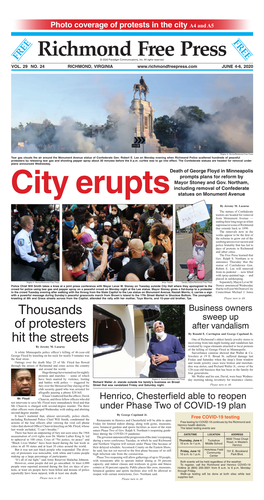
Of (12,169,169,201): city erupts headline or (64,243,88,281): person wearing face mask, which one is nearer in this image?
(64,243,88,281): person wearing face mask

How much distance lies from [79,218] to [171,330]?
163 centimetres

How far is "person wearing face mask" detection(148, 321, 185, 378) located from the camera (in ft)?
12.4

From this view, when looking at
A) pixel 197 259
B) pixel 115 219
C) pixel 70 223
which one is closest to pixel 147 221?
pixel 115 219

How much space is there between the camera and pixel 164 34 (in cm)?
385

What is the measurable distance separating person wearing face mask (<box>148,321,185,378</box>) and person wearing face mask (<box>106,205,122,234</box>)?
1.14 metres

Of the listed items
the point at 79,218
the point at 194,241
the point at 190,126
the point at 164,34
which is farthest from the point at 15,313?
the point at 164,34

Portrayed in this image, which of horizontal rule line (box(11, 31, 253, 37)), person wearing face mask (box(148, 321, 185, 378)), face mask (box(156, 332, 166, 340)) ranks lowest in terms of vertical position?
person wearing face mask (box(148, 321, 185, 378))

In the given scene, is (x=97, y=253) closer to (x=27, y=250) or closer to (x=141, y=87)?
(x=27, y=250)

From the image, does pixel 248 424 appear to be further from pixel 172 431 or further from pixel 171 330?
pixel 171 330

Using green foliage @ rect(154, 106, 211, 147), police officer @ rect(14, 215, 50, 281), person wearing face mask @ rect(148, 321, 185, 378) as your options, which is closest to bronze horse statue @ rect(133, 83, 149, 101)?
green foliage @ rect(154, 106, 211, 147)

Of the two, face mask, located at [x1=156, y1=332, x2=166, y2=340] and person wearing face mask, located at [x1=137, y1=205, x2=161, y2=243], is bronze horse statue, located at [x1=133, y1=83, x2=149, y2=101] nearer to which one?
person wearing face mask, located at [x1=137, y1=205, x2=161, y2=243]

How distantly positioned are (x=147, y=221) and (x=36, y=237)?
1.26 metres

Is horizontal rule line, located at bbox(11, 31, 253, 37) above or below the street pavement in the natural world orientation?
above

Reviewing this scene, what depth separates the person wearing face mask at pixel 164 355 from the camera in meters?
3.79
